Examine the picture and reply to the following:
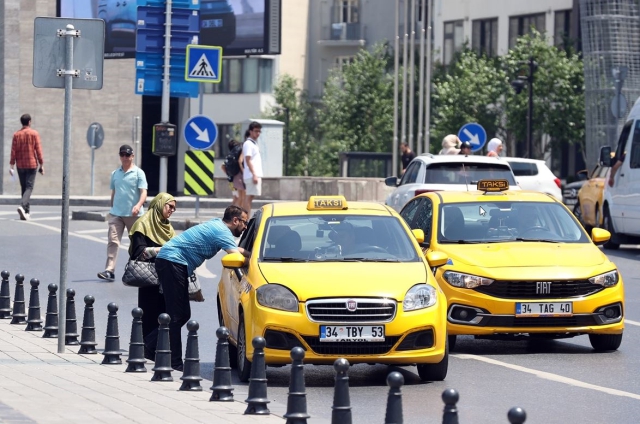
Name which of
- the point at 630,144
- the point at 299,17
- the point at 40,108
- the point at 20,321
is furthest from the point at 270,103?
the point at 20,321

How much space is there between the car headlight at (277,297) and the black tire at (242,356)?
0.95 feet

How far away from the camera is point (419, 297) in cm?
1207

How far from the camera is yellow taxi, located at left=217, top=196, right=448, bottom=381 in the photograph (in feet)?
38.8

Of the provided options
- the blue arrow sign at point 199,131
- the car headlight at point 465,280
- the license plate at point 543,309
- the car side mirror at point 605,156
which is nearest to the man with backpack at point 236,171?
the blue arrow sign at point 199,131

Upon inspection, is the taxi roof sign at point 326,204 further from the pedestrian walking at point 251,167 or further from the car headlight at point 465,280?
the pedestrian walking at point 251,167

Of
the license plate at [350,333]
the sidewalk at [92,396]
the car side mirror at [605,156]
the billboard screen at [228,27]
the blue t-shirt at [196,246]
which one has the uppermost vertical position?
the billboard screen at [228,27]

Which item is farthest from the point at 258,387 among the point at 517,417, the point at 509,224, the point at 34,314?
the point at 509,224

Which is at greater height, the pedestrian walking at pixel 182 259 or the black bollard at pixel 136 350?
the pedestrian walking at pixel 182 259

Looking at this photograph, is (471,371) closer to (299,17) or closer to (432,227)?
(432,227)

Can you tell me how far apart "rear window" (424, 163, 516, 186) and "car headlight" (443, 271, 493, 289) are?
9.67 metres

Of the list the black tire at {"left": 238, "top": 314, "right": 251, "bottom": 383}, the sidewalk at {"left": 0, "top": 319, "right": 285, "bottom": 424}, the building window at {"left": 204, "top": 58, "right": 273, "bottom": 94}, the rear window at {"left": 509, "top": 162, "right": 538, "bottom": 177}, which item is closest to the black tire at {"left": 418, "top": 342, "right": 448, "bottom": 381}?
the black tire at {"left": 238, "top": 314, "right": 251, "bottom": 383}

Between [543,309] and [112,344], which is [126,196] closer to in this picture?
[112,344]

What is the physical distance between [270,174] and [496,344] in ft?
113

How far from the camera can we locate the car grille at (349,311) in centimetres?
1180
